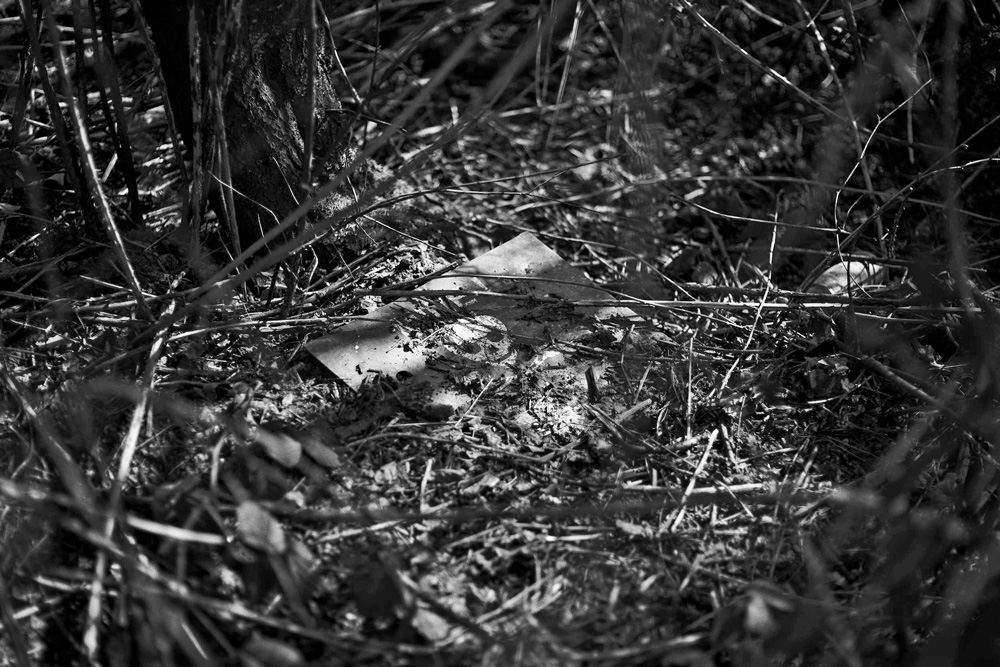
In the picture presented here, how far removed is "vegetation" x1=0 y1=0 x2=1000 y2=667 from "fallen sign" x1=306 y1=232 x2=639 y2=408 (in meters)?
0.02

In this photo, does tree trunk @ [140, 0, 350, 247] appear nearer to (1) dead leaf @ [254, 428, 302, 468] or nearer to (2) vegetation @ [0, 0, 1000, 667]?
(2) vegetation @ [0, 0, 1000, 667]

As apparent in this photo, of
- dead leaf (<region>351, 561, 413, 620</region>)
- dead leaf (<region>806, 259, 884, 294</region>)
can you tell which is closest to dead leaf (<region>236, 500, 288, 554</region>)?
dead leaf (<region>351, 561, 413, 620</region>)

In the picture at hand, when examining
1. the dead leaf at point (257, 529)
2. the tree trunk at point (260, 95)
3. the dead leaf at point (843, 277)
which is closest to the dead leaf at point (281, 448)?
the dead leaf at point (257, 529)

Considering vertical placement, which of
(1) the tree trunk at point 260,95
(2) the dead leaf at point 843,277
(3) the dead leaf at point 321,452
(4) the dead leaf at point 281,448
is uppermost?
(1) the tree trunk at point 260,95

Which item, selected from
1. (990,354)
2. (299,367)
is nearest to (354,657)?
(299,367)

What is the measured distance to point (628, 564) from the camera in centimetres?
161

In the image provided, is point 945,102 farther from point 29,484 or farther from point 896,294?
point 29,484

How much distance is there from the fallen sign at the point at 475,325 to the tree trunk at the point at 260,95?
1.35 feet

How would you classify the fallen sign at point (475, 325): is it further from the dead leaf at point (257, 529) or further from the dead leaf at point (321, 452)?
the dead leaf at point (257, 529)

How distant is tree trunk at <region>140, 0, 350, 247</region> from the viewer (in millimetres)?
1883

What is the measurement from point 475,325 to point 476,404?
0.83 ft

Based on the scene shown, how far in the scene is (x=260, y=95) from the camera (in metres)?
2.04

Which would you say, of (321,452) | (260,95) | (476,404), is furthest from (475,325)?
(260,95)

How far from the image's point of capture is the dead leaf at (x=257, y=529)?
4.75 feet
